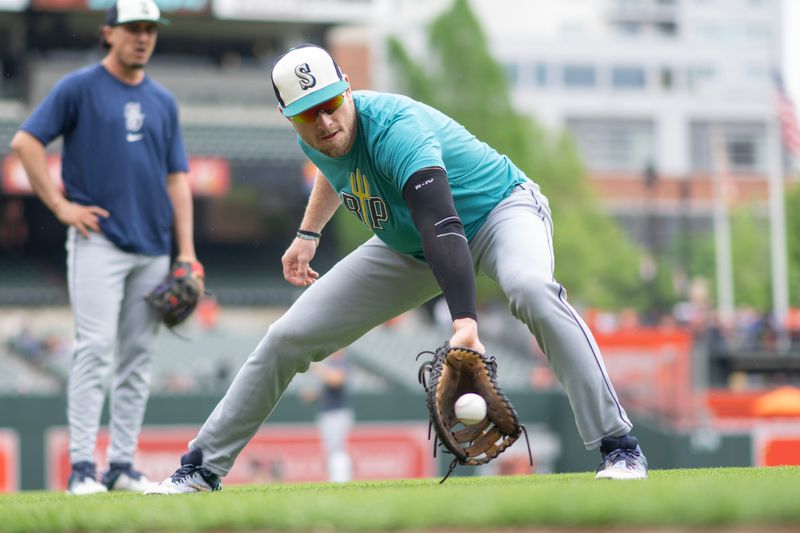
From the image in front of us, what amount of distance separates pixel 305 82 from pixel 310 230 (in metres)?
0.99

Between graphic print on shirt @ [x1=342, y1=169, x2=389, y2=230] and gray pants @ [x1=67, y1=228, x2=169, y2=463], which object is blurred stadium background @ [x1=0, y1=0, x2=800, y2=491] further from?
graphic print on shirt @ [x1=342, y1=169, x2=389, y2=230]

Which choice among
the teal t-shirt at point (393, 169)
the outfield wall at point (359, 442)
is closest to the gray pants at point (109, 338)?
the teal t-shirt at point (393, 169)

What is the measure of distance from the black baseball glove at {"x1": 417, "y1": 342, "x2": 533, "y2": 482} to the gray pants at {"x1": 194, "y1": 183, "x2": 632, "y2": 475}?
0.28m

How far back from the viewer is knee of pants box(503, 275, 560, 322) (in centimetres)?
445

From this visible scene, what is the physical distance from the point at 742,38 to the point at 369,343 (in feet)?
180

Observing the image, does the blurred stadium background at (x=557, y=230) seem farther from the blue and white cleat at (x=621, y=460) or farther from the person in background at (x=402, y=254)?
the blue and white cleat at (x=621, y=460)

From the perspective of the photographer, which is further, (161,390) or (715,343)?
(715,343)

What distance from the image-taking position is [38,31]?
33719 mm

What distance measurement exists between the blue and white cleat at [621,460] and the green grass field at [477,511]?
0.62 meters

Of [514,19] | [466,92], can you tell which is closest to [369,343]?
[466,92]

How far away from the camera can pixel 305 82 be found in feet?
14.5

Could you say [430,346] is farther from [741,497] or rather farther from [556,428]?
[741,497]

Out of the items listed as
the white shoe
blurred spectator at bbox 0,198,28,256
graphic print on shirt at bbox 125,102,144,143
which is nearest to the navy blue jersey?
graphic print on shirt at bbox 125,102,144,143

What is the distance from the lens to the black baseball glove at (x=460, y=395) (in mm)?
4266
